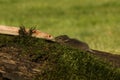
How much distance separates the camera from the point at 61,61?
5.89 metres

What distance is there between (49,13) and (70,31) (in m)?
4.75

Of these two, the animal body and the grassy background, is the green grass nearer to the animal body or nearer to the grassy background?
the animal body

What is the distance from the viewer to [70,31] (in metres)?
17.9

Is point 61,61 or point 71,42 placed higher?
point 71,42

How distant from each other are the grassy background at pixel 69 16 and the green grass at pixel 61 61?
9.09 m

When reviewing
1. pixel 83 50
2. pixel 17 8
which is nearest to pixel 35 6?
pixel 17 8

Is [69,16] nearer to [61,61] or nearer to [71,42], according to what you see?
[71,42]

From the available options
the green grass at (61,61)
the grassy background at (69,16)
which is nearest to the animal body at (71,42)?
the green grass at (61,61)

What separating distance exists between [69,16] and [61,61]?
15784mm

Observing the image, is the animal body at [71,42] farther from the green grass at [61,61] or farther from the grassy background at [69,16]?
the grassy background at [69,16]

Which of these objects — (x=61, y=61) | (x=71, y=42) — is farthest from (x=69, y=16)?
(x=61, y=61)

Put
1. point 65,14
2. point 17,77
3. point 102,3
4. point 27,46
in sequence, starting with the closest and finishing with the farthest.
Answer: point 17,77
point 27,46
point 65,14
point 102,3

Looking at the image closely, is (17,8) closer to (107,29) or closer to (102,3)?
(102,3)

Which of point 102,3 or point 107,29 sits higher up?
point 102,3
